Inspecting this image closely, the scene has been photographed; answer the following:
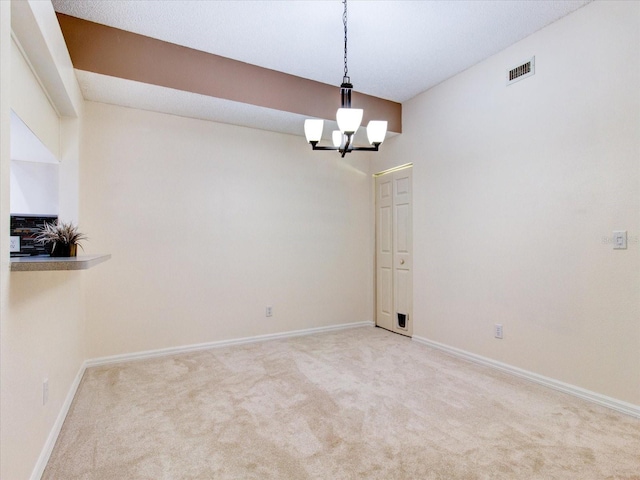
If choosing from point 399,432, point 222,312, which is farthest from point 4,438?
point 222,312

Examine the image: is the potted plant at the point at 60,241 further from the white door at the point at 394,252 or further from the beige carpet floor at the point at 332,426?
the white door at the point at 394,252

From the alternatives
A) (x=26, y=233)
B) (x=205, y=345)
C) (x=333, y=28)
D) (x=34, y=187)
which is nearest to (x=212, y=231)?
(x=205, y=345)

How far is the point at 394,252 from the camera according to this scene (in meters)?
4.59

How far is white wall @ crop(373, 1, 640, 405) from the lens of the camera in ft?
7.82

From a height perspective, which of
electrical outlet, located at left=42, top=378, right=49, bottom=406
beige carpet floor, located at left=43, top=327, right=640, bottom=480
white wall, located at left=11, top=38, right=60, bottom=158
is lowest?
beige carpet floor, located at left=43, top=327, right=640, bottom=480

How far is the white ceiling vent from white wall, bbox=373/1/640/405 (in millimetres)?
60

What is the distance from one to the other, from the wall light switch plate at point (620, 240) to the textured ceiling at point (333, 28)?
1678 mm

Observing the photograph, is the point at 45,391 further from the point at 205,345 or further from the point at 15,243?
the point at 205,345

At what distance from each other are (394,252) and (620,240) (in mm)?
2459

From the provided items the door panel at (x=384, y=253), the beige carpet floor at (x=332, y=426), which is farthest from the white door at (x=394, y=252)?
the beige carpet floor at (x=332, y=426)

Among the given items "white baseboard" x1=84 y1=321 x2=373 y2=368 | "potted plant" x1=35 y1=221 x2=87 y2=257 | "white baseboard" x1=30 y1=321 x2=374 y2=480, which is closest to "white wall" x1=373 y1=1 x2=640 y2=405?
"white baseboard" x1=84 y1=321 x2=373 y2=368

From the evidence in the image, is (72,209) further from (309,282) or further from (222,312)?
(309,282)

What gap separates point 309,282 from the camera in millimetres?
4523

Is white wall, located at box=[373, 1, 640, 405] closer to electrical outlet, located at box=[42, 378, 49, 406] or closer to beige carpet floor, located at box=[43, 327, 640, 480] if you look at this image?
beige carpet floor, located at box=[43, 327, 640, 480]
